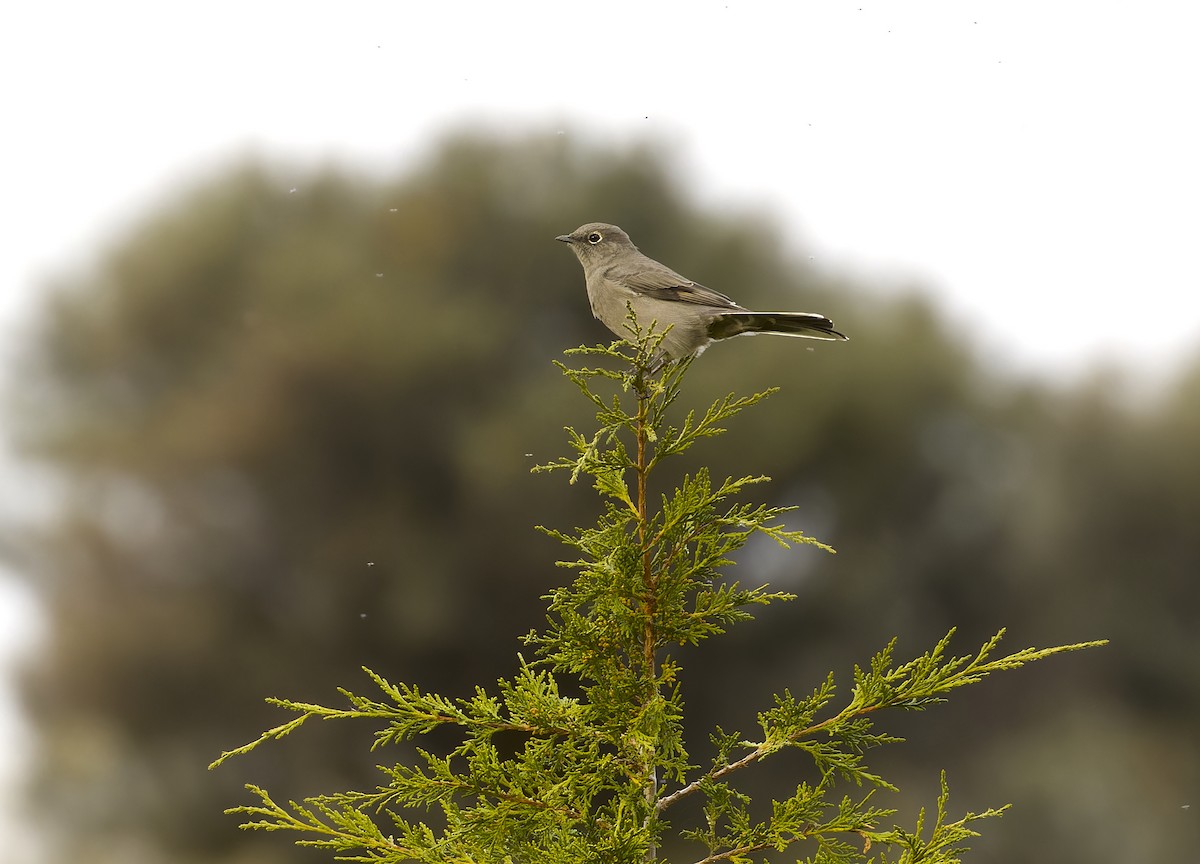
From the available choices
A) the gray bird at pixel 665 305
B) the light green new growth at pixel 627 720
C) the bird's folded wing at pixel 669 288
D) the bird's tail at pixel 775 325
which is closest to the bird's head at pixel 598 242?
the gray bird at pixel 665 305

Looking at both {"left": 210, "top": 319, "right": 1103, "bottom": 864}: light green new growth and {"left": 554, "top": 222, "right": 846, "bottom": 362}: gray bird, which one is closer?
{"left": 210, "top": 319, "right": 1103, "bottom": 864}: light green new growth

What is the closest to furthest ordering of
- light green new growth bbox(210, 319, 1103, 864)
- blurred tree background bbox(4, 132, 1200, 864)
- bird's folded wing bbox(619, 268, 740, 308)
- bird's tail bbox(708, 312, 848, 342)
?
1. light green new growth bbox(210, 319, 1103, 864)
2. bird's tail bbox(708, 312, 848, 342)
3. bird's folded wing bbox(619, 268, 740, 308)
4. blurred tree background bbox(4, 132, 1200, 864)

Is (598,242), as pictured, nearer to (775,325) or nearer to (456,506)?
(775,325)

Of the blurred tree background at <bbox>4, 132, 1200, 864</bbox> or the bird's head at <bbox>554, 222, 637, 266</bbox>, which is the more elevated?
the bird's head at <bbox>554, 222, 637, 266</bbox>

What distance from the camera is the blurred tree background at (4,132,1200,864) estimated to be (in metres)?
12.8

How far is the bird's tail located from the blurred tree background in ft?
27.4

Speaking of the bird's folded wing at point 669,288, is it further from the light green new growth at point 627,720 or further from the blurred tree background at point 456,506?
the blurred tree background at point 456,506

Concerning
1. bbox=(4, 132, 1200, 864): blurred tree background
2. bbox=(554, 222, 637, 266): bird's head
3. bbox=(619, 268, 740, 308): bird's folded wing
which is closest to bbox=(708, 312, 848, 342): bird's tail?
bbox=(619, 268, 740, 308): bird's folded wing

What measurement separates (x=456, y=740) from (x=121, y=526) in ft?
15.5

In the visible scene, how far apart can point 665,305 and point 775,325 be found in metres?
0.45

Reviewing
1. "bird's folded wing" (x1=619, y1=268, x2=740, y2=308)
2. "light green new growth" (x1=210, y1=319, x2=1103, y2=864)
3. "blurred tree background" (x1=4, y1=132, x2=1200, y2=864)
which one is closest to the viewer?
"light green new growth" (x1=210, y1=319, x2=1103, y2=864)

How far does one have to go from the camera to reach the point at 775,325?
3.53 meters

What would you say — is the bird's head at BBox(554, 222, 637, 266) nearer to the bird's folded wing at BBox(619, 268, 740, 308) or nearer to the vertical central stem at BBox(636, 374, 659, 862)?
the bird's folded wing at BBox(619, 268, 740, 308)

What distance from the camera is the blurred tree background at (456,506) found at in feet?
42.0
